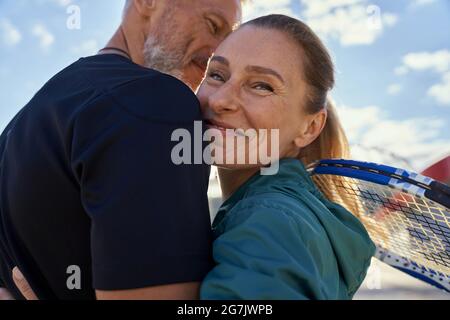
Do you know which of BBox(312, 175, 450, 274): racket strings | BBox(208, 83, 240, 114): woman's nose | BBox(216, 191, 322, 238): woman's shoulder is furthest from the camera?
BBox(312, 175, 450, 274): racket strings

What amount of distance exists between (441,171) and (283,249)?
216cm

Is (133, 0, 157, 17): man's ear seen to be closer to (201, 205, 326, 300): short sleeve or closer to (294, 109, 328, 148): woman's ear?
(294, 109, 328, 148): woman's ear

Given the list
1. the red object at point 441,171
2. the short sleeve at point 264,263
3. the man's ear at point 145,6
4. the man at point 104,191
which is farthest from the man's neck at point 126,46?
the red object at point 441,171

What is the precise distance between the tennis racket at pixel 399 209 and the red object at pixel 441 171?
535 mm

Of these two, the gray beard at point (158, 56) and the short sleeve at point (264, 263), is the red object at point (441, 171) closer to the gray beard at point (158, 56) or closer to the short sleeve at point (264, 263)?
the gray beard at point (158, 56)

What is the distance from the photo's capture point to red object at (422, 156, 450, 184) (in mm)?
3617

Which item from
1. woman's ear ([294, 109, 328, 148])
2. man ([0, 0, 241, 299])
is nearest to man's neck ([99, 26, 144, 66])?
man ([0, 0, 241, 299])

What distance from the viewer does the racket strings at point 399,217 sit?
9.87ft

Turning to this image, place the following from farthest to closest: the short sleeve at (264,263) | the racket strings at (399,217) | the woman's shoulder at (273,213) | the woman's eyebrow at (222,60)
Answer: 1. the racket strings at (399,217)
2. the woman's eyebrow at (222,60)
3. the woman's shoulder at (273,213)
4. the short sleeve at (264,263)

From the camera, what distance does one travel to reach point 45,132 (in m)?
2.20

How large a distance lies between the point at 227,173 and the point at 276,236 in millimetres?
954
